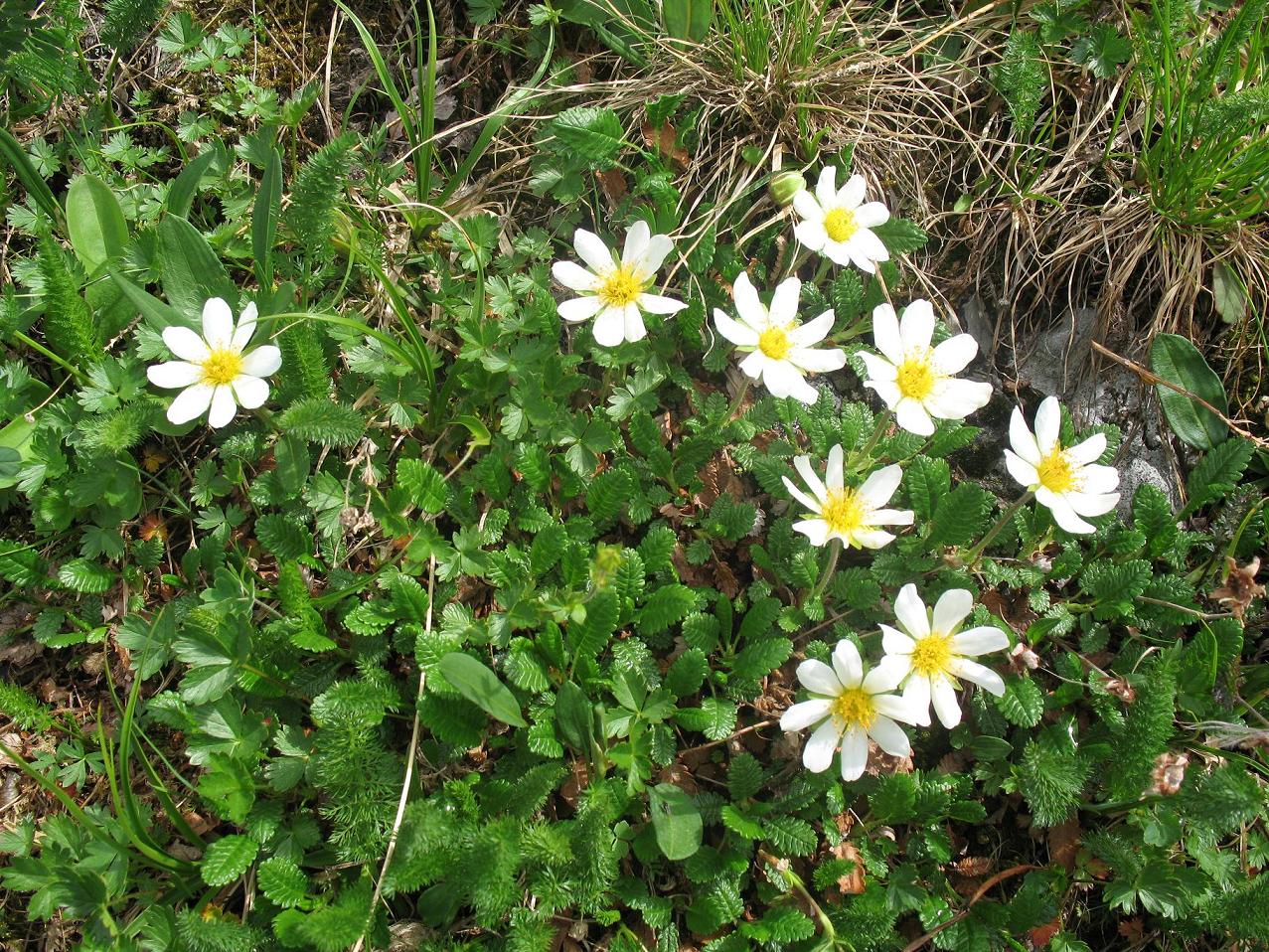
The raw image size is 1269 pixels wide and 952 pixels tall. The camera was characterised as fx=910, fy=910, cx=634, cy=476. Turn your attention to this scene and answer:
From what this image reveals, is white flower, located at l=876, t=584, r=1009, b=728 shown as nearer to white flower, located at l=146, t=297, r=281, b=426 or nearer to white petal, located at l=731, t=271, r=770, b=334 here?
white petal, located at l=731, t=271, r=770, b=334

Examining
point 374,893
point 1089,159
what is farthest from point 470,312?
point 1089,159

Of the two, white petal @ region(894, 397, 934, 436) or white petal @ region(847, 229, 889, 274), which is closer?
white petal @ region(894, 397, 934, 436)

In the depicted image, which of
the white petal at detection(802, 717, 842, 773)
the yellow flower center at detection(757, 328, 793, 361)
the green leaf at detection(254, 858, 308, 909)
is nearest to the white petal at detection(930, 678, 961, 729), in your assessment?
the white petal at detection(802, 717, 842, 773)

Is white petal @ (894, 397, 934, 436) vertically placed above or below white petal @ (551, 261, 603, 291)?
below

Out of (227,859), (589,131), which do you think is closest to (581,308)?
(589,131)

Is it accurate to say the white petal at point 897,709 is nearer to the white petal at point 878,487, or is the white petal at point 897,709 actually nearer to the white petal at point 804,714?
the white petal at point 804,714

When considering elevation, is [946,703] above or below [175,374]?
below

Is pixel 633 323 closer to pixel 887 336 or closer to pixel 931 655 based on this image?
pixel 887 336
